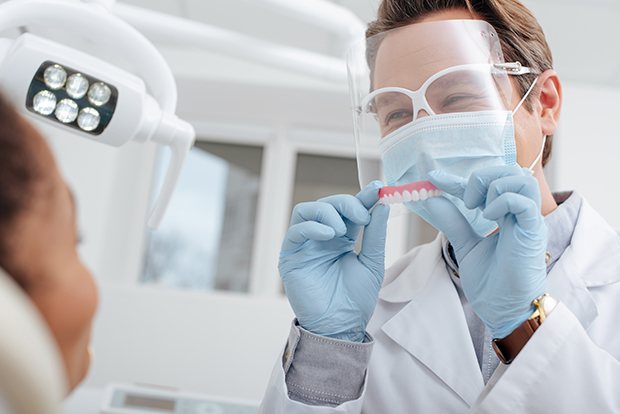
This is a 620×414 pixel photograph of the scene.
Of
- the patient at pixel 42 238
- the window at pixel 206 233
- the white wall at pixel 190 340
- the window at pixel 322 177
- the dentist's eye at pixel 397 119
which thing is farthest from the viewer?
the window at pixel 322 177

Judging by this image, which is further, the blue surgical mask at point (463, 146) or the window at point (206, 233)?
the window at point (206, 233)

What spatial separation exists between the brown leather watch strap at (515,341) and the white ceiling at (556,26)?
188 centimetres

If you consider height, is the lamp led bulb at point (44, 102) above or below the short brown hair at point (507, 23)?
below

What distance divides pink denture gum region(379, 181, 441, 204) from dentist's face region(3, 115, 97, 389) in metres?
0.66

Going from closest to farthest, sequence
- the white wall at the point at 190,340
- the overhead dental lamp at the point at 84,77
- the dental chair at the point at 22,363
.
A: the dental chair at the point at 22,363
the overhead dental lamp at the point at 84,77
the white wall at the point at 190,340

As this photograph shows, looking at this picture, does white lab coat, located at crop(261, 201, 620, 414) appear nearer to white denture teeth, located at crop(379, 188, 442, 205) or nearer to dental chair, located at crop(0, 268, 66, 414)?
white denture teeth, located at crop(379, 188, 442, 205)

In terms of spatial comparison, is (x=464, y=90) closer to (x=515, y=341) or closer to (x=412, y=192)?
(x=412, y=192)

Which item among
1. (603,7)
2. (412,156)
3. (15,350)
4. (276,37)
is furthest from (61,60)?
(603,7)

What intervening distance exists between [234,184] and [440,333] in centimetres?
231

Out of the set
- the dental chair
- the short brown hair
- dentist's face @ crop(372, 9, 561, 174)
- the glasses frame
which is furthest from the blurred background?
the dental chair

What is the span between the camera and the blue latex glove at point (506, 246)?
92 centimetres

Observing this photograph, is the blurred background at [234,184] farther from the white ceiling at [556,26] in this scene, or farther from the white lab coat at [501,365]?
the white lab coat at [501,365]

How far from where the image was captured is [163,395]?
186 centimetres

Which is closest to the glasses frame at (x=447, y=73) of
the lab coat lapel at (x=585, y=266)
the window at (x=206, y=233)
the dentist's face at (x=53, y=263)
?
the lab coat lapel at (x=585, y=266)
